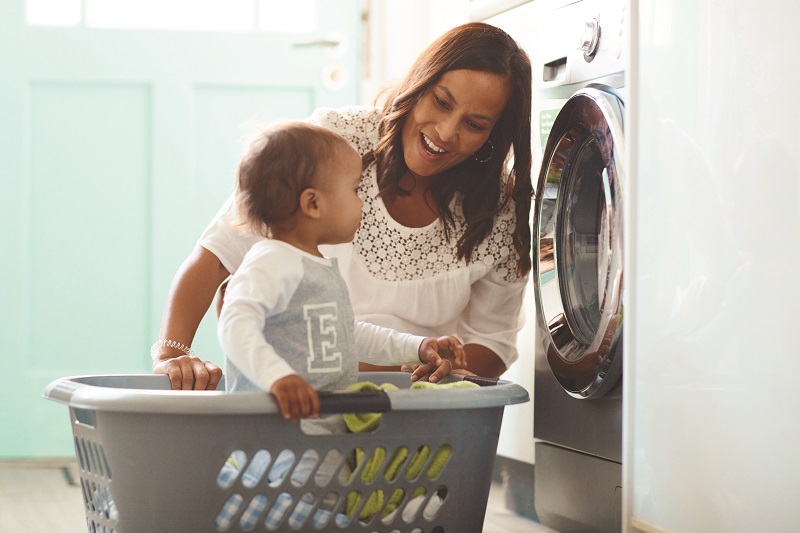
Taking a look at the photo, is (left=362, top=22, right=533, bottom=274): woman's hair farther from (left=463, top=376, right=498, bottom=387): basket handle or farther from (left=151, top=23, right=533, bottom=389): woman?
(left=463, top=376, right=498, bottom=387): basket handle

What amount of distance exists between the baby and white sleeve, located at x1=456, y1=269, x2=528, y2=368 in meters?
0.49

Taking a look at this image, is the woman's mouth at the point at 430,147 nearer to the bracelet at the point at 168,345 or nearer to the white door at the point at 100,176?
the bracelet at the point at 168,345

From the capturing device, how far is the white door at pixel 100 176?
241cm

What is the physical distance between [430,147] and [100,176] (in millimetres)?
1247

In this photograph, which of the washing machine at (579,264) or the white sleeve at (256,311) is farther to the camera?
the washing machine at (579,264)

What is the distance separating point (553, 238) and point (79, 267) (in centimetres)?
137

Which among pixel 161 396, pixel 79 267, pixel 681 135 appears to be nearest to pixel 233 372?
pixel 161 396

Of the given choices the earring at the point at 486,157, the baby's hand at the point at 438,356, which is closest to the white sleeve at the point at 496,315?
the earring at the point at 486,157

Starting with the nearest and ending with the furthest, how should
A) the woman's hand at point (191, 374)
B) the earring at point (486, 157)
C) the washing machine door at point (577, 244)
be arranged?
the woman's hand at point (191, 374), the washing machine door at point (577, 244), the earring at point (486, 157)

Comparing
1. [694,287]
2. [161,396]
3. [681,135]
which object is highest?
[681,135]

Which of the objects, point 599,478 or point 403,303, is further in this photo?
point 403,303

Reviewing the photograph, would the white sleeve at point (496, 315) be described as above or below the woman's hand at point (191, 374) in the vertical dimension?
above

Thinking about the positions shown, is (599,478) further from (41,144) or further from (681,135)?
(41,144)

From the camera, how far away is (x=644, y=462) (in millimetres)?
1182
